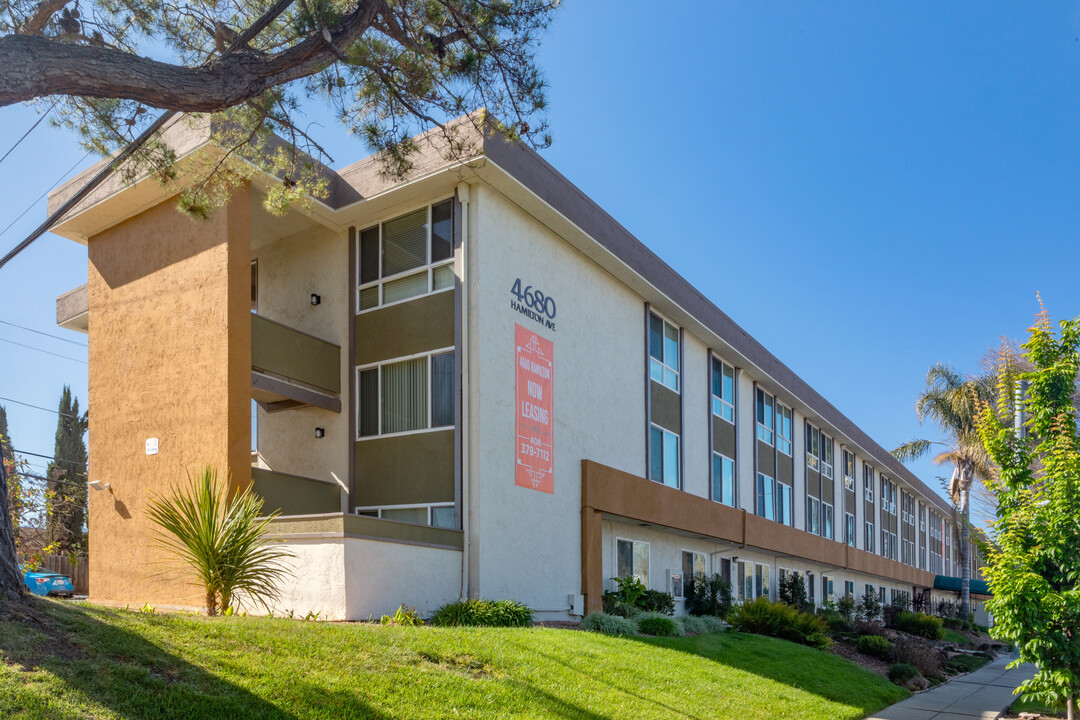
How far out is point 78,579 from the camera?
34.9 m

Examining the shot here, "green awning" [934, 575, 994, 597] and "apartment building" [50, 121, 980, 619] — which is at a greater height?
"apartment building" [50, 121, 980, 619]

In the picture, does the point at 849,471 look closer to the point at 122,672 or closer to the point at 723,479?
the point at 723,479

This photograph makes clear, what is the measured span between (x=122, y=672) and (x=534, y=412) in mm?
11662

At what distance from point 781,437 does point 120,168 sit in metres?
26.6

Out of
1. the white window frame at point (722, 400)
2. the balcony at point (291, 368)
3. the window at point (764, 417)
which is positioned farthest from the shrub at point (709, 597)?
the balcony at point (291, 368)

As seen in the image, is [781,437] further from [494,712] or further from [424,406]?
[494,712]

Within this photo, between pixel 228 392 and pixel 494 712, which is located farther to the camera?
pixel 228 392

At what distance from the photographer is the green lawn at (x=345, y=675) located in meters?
6.86

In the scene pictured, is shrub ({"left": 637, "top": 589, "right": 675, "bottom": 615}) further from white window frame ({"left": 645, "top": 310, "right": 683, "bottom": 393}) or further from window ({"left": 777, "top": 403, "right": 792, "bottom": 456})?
window ({"left": 777, "top": 403, "right": 792, "bottom": 456})

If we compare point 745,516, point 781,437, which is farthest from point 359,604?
point 781,437

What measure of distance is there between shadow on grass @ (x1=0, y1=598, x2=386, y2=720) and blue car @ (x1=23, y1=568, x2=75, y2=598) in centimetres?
2418

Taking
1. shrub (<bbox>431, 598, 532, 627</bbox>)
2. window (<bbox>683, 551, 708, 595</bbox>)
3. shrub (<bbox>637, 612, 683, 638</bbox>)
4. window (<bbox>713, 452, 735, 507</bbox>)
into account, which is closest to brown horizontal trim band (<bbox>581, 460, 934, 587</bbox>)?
window (<bbox>713, 452, 735, 507</bbox>)

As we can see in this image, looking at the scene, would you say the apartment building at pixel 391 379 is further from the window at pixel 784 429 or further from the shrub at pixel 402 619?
the window at pixel 784 429

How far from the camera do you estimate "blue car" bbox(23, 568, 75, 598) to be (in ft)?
95.7
